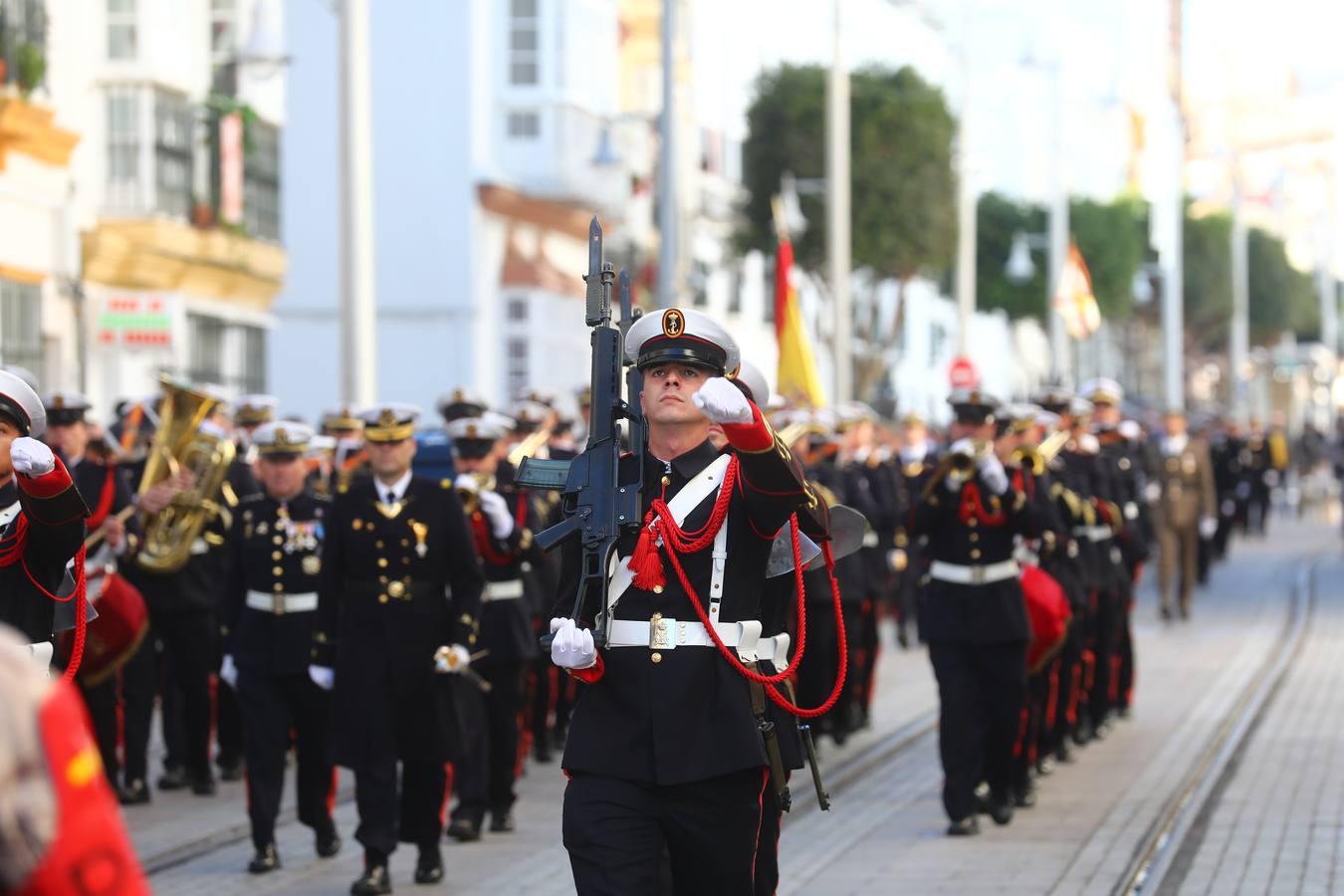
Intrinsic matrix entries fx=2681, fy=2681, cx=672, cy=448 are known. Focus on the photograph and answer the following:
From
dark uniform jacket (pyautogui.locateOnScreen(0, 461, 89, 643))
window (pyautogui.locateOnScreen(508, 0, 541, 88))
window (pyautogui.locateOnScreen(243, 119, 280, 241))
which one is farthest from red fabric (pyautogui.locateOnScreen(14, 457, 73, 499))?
Result: window (pyautogui.locateOnScreen(508, 0, 541, 88))

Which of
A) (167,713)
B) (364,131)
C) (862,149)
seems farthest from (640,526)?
(862,149)

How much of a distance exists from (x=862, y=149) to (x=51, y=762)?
152 ft

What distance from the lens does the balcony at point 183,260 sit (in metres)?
27.6

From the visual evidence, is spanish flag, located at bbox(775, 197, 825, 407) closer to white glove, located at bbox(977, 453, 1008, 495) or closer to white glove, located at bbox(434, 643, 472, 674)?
white glove, located at bbox(977, 453, 1008, 495)

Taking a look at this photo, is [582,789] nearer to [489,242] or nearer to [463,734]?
[463,734]

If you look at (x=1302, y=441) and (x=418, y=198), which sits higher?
(x=418, y=198)

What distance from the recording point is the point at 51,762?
3.06m

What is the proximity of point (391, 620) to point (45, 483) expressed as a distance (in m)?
2.91

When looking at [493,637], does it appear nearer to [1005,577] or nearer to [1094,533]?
[1005,577]

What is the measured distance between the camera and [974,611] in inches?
465

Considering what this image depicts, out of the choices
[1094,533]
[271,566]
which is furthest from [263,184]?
[271,566]

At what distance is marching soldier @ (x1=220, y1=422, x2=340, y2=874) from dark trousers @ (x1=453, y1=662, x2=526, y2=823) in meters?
0.66

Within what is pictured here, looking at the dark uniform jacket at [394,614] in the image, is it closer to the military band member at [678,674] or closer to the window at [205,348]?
the military band member at [678,674]

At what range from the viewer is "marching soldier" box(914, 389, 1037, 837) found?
11.7 metres
